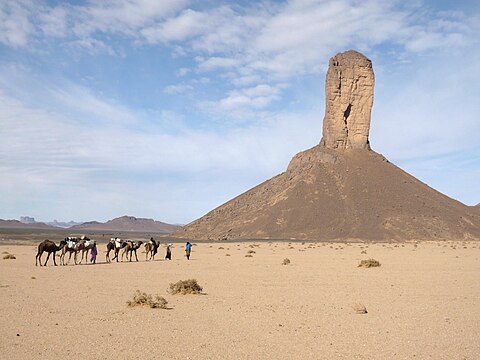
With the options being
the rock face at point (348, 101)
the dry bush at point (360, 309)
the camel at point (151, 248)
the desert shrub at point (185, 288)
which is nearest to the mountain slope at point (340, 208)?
the rock face at point (348, 101)

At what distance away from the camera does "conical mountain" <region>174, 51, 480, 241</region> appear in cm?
8306

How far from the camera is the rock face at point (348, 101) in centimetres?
10675

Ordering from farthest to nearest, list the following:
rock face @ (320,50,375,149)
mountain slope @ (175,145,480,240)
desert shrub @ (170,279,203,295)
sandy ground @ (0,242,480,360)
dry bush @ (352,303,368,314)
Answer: rock face @ (320,50,375,149) → mountain slope @ (175,145,480,240) → desert shrub @ (170,279,203,295) → dry bush @ (352,303,368,314) → sandy ground @ (0,242,480,360)

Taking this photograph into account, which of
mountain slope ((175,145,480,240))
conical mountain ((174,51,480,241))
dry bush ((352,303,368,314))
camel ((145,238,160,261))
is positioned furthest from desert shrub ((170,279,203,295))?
mountain slope ((175,145,480,240))

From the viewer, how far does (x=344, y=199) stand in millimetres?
89812

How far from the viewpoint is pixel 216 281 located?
792 inches

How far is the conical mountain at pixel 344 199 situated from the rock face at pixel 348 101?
0.23 meters

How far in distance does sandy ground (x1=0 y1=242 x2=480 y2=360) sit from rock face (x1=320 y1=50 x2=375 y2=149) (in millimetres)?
89258

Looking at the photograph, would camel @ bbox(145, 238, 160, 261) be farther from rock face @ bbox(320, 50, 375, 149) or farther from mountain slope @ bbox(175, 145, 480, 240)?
rock face @ bbox(320, 50, 375, 149)

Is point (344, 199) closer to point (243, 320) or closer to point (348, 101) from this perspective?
point (348, 101)

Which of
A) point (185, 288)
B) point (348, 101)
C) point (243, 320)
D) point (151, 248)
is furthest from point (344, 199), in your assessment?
point (243, 320)

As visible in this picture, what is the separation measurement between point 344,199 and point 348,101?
99.9 ft

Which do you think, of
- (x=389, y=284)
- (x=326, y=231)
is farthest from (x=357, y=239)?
(x=389, y=284)

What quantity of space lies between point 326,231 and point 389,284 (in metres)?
63.1
